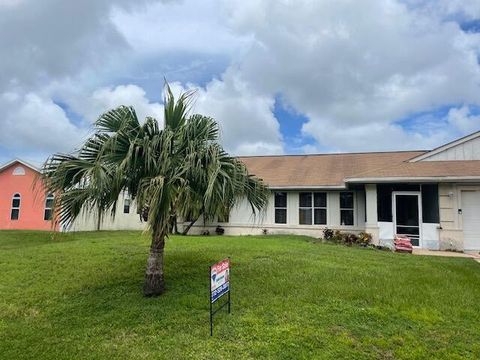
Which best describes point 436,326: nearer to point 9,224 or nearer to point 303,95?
point 303,95

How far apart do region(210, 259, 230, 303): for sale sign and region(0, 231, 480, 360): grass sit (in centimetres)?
53

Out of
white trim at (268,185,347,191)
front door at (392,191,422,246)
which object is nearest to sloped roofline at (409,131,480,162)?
front door at (392,191,422,246)

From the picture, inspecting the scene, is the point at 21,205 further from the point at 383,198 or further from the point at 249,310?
the point at 249,310

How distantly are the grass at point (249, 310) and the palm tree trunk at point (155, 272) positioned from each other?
190 millimetres

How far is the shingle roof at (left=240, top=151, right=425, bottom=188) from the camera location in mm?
17328

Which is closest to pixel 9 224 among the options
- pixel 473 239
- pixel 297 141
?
pixel 297 141

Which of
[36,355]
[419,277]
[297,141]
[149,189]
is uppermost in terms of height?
[297,141]

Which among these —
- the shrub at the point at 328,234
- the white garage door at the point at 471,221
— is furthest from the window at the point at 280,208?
the white garage door at the point at 471,221

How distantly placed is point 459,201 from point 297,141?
53.3 feet

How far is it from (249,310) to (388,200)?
10.6 m

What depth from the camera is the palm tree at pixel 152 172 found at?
5.84 metres

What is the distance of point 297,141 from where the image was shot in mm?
28766

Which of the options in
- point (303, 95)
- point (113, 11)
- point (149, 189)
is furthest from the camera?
point (303, 95)

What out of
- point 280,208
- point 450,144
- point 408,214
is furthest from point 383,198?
point 280,208
